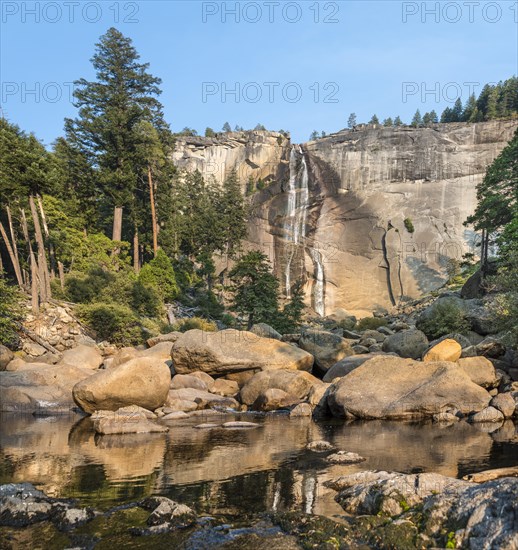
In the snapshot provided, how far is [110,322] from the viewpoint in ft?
92.3

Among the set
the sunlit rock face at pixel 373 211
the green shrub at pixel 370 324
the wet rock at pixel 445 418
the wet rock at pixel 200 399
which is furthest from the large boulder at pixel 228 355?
the sunlit rock face at pixel 373 211

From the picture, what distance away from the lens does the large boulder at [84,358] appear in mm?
22641

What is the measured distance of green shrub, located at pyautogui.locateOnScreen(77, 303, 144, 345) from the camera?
28.0 meters

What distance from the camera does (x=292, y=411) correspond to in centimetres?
1764

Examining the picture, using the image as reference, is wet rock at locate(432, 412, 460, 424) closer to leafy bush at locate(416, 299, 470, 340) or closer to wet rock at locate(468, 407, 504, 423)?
wet rock at locate(468, 407, 504, 423)

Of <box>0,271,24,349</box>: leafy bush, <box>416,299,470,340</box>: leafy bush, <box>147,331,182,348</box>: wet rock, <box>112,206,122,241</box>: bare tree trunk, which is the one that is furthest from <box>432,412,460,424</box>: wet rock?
<box>112,206,122,241</box>: bare tree trunk

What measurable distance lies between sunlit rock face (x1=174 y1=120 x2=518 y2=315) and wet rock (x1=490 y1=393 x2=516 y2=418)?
125 ft

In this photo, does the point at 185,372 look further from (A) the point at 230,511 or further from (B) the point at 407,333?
(A) the point at 230,511

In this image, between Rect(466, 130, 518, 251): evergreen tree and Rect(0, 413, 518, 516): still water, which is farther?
Rect(466, 130, 518, 251): evergreen tree

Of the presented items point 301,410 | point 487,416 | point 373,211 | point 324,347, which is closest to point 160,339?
point 324,347

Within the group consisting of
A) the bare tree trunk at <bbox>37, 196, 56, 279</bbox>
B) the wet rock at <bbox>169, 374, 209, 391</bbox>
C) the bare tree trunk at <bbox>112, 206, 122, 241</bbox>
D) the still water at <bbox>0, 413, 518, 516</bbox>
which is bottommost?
the still water at <bbox>0, 413, 518, 516</bbox>

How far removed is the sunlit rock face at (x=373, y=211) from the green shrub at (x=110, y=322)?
97.6ft

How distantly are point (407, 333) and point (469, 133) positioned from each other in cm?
4547

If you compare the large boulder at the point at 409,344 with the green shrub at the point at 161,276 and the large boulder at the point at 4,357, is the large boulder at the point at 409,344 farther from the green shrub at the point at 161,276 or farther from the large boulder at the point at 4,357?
the green shrub at the point at 161,276
